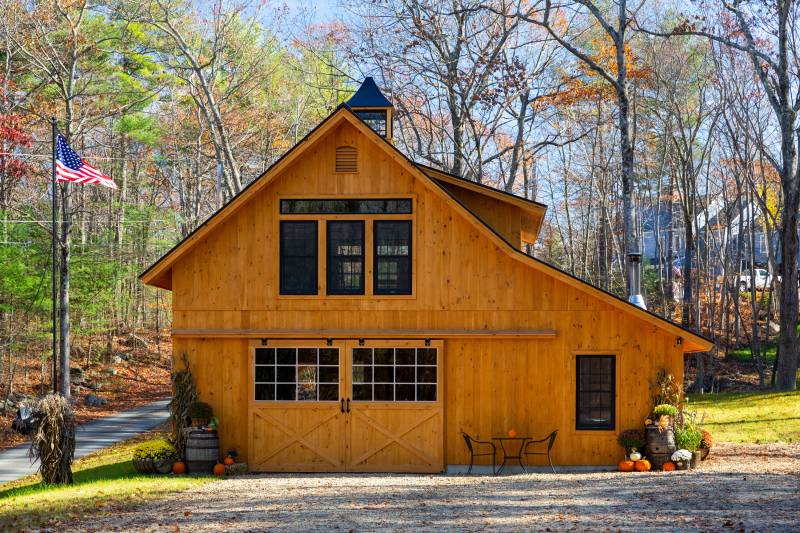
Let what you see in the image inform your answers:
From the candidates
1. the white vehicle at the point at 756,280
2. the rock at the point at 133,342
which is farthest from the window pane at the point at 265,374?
the white vehicle at the point at 756,280

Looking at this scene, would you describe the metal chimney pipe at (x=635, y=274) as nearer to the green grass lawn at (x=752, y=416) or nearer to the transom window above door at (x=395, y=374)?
the green grass lawn at (x=752, y=416)

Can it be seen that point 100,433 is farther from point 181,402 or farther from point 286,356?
point 286,356

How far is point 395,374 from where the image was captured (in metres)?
17.1

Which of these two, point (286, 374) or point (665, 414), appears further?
point (286, 374)

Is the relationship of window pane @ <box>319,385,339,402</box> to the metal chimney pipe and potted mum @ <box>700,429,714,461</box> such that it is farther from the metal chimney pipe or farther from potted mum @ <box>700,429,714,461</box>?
potted mum @ <box>700,429,714,461</box>

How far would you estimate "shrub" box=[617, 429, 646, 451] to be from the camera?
16125 mm

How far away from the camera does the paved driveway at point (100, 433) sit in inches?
781

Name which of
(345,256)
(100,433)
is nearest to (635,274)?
(345,256)

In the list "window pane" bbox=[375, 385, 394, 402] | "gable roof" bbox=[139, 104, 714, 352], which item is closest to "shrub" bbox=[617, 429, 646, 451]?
"gable roof" bbox=[139, 104, 714, 352]

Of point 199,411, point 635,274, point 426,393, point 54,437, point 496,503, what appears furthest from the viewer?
point 635,274

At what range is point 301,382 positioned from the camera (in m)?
17.2

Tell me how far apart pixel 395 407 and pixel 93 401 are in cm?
1751

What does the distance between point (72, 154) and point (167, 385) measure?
18.7m

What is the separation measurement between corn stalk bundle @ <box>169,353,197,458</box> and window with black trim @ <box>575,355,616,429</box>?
7112mm
